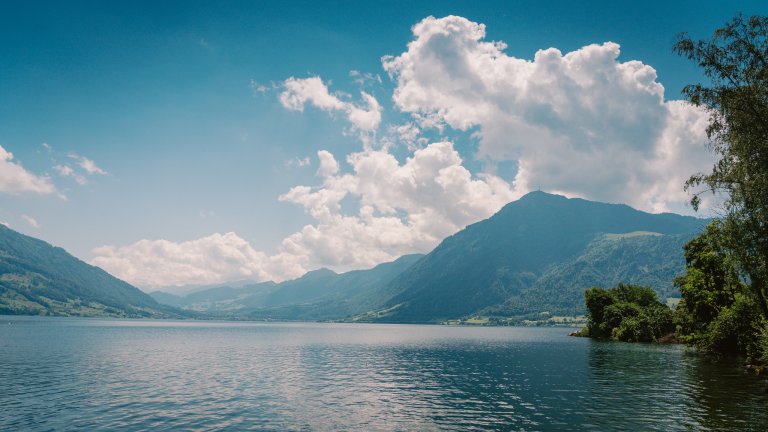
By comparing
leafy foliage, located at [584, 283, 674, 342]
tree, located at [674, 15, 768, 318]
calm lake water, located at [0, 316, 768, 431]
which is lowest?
calm lake water, located at [0, 316, 768, 431]

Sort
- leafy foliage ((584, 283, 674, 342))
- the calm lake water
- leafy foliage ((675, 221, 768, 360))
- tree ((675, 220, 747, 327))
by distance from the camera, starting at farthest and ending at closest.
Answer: leafy foliage ((584, 283, 674, 342)), tree ((675, 220, 747, 327)), leafy foliage ((675, 221, 768, 360)), the calm lake water

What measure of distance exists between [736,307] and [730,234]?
42.7 metres

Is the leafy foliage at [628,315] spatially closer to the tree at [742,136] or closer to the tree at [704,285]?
the tree at [704,285]

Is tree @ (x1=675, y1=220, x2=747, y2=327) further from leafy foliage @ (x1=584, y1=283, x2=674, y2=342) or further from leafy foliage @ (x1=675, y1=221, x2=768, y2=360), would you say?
leafy foliage @ (x1=584, y1=283, x2=674, y2=342)

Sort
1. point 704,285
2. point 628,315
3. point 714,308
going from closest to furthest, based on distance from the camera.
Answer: point 714,308, point 704,285, point 628,315

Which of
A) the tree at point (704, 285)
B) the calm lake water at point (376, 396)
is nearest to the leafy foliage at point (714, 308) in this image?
the tree at point (704, 285)

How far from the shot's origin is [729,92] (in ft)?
137

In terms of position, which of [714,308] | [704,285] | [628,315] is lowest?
[628,315]

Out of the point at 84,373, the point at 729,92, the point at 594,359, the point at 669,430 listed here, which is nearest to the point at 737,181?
the point at 729,92

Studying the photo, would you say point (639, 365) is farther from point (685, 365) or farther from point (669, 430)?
point (669, 430)

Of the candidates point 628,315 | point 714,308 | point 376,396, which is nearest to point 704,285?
point 714,308

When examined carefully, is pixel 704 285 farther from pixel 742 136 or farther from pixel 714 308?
pixel 742 136

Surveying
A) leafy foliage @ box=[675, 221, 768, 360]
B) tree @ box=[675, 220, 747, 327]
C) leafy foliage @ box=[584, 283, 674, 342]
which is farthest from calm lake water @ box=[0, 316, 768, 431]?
leafy foliage @ box=[584, 283, 674, 342]

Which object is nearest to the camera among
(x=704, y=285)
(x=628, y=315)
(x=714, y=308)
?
(x=714, y=308)
